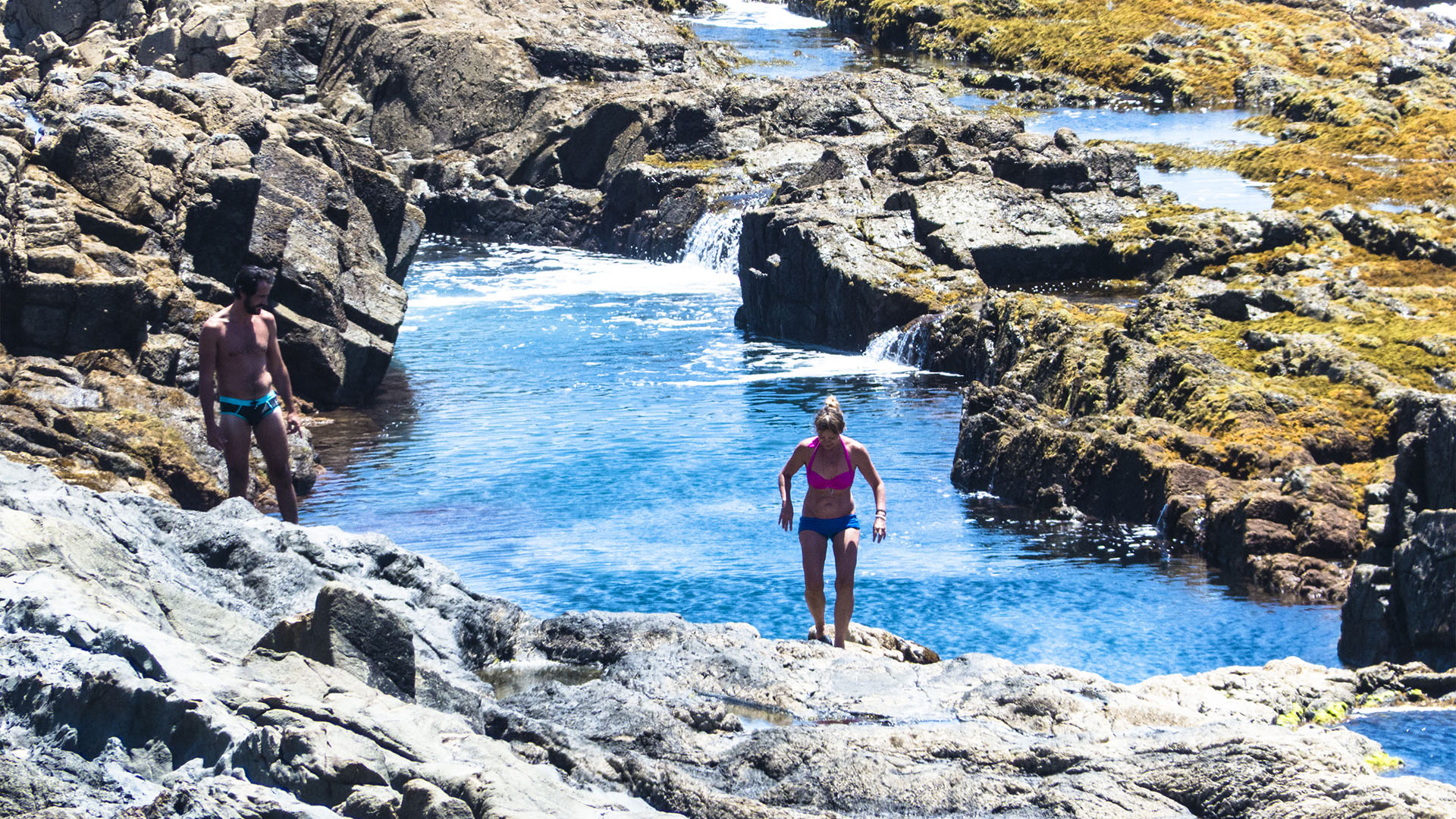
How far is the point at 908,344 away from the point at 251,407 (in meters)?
19.2

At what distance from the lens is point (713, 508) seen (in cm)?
2011

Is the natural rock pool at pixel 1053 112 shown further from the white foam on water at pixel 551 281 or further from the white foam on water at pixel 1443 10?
the white foam on water at pixel 1443 10

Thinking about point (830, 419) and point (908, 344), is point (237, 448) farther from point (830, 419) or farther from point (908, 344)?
point (908, 344)

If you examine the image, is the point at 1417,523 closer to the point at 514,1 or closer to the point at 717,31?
the point at 514,1

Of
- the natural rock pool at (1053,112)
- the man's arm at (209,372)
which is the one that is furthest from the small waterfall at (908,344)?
the man's arm at (209,372)

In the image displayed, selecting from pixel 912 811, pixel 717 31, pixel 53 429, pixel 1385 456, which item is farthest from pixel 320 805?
pixel 717 31

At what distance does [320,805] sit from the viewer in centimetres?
605

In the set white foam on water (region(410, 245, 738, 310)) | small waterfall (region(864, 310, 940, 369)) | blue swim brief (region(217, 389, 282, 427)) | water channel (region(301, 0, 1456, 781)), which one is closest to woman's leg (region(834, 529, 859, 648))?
water channel (region(301, 0, 1456, 781))

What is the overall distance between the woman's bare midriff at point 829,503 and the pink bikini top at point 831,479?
34mm

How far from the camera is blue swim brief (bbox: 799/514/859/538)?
463 inches

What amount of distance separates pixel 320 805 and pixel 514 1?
57986 millimetres

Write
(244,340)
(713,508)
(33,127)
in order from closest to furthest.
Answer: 1. (244,340)
2. (713,508)
3. (33,127)

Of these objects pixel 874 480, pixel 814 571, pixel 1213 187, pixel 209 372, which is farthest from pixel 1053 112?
pixel 209 372

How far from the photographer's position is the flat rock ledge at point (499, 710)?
6.16m
